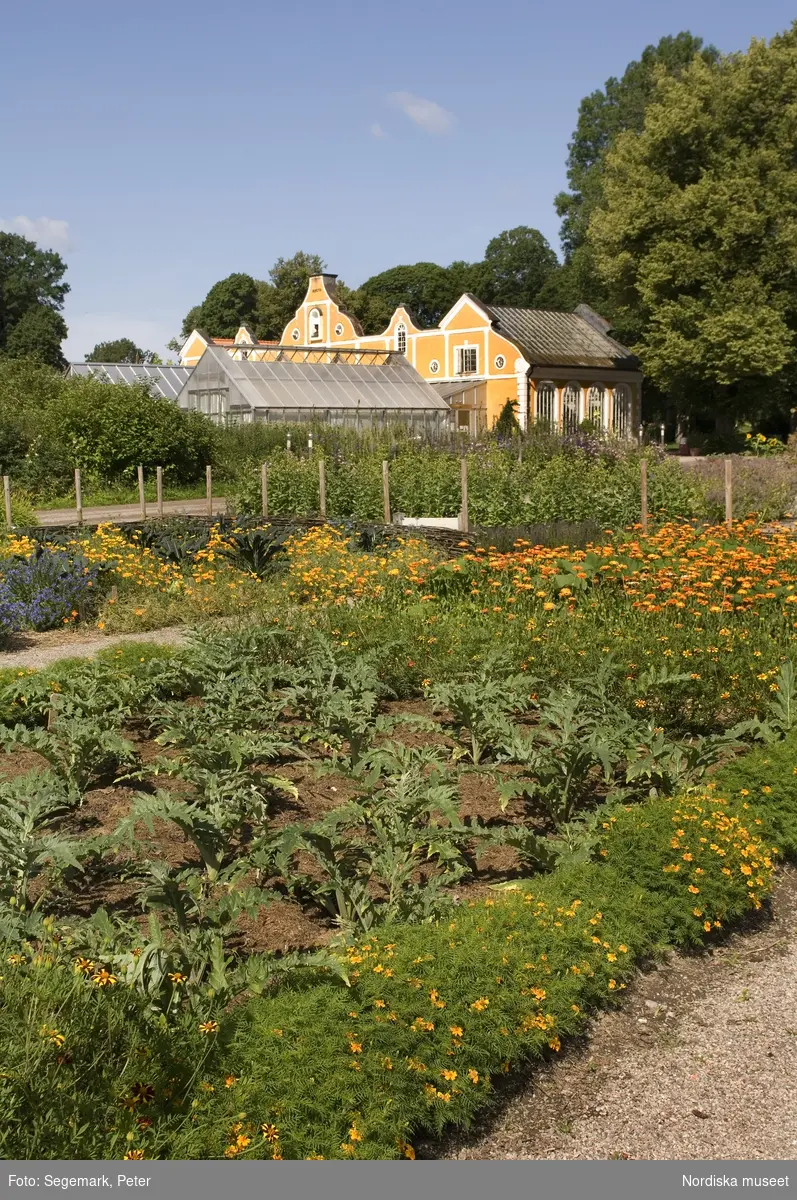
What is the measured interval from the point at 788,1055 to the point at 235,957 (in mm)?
1943

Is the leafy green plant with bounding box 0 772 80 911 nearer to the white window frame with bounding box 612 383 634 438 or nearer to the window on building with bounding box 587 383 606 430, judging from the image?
the window on building with bounding box 587 383 606 430

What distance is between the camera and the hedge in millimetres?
2980

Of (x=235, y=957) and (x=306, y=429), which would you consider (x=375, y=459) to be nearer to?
(x=306, y=429)

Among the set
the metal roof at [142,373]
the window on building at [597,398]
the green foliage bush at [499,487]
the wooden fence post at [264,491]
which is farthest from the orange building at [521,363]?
the wooden fence post at [264,491]

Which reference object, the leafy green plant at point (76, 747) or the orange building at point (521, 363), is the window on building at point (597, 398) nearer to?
the orange building at point (521, 363)

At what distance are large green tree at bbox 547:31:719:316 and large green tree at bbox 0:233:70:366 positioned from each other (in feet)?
112

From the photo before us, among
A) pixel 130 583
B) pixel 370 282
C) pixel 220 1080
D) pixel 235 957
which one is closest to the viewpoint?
pixel 220 1080

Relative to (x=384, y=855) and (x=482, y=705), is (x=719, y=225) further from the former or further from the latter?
(x=384, y=855)

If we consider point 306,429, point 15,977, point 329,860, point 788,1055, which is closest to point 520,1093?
point 788,1055

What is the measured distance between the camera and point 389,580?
1082cm

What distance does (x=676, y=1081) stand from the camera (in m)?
3.75

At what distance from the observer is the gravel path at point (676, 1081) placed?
343 centimetres

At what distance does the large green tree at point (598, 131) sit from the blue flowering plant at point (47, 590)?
41.7 m

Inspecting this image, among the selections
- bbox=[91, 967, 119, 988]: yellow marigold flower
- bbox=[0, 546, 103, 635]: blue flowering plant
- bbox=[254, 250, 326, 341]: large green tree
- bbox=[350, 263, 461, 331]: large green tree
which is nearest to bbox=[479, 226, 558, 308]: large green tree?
bbox=[350, 263, 461, 331]: large green tree
